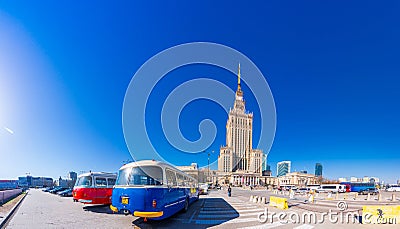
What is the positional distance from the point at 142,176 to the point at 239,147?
150558mm

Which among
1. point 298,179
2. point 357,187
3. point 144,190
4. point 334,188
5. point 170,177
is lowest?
point 298,179

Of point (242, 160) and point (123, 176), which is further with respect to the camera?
A: point (242, 160)

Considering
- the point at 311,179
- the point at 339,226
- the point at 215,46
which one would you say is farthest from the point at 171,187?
the point at 311,179

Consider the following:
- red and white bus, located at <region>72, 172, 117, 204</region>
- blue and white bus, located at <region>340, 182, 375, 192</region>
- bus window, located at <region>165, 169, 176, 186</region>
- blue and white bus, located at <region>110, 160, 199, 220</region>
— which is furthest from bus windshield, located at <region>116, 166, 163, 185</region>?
blue and white bus, located at <region>340, 182, 375, 192</region>

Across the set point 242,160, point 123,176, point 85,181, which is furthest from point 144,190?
point 242,160

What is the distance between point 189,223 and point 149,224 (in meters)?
1.80

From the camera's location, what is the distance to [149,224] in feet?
35.6

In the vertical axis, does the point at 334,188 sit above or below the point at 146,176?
below

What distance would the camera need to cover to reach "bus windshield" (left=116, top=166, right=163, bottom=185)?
390 inches

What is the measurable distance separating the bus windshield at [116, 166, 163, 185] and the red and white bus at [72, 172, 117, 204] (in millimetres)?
7266

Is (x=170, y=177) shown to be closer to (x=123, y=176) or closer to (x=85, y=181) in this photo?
(x=123, y=176)

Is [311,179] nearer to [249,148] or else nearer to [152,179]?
[249,148]

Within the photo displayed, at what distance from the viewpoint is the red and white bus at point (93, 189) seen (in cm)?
1622

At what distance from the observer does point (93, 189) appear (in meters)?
16.6
